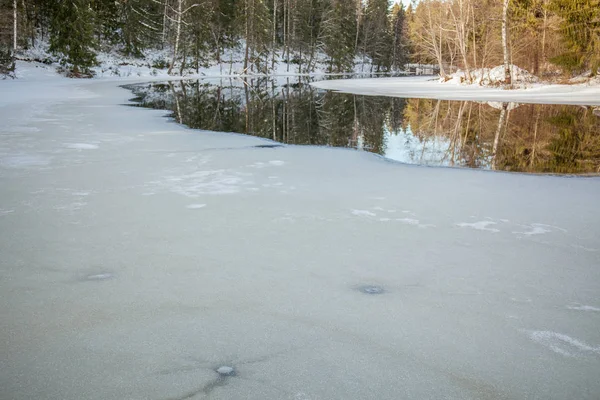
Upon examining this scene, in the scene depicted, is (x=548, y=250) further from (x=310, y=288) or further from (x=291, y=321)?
(x=291, y=321)

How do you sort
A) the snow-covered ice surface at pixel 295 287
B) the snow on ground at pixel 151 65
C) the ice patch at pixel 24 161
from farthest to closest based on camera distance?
the snow on ground at pixel 151 65 → the ice patch at pixel 24 161 → the snow-covered ice surface at pixel 295 287

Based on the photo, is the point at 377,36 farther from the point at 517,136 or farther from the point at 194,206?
the point at 194,206

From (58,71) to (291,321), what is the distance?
97.9 ft

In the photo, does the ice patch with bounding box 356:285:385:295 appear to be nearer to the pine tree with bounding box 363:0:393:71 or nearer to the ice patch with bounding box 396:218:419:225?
the ice patch with bounding box 396:218:419:225

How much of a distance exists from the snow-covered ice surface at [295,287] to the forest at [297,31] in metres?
23.3

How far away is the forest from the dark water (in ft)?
45.1

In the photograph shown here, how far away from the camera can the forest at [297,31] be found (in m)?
24.7

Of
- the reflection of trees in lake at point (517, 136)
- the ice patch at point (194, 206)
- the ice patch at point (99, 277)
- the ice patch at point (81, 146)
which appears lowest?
the ice patch at point (99, 277)

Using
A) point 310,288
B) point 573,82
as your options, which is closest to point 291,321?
point 310,288

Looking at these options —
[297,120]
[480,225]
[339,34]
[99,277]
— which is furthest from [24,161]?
[339,34]

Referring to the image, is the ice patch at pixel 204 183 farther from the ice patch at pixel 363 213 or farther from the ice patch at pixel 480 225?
the ice patch at pixel 480 225

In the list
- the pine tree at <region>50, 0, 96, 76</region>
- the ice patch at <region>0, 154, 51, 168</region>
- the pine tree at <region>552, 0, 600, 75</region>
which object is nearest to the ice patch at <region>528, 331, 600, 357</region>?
the ice patch at <region>0, 154, 51, 168</region>

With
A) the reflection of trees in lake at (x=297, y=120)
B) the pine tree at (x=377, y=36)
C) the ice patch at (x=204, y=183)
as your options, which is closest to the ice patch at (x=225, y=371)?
the ice patch at (x=204, y=183)

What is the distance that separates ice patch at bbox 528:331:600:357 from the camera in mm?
1884
